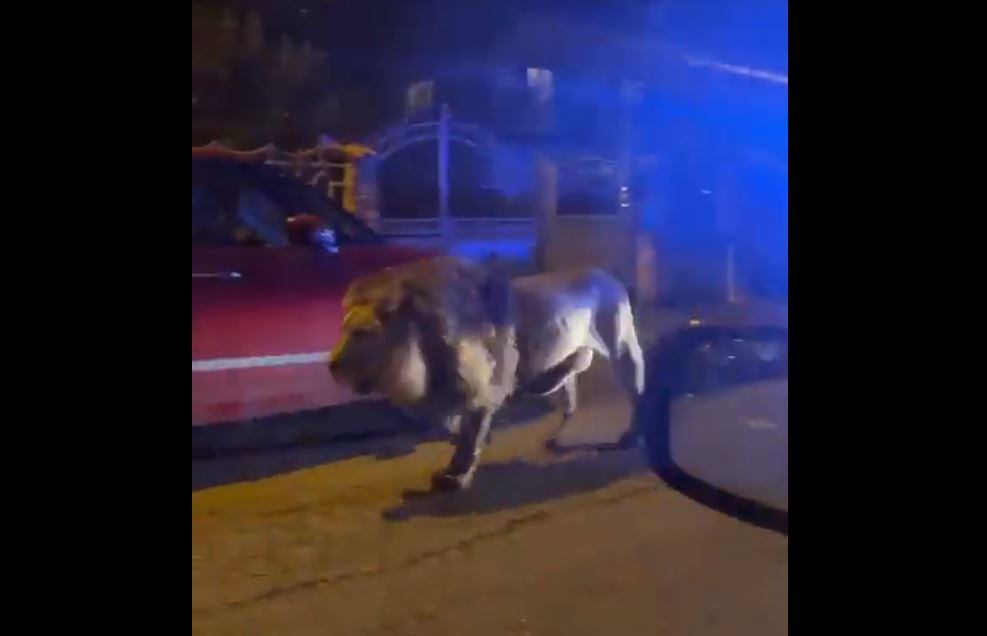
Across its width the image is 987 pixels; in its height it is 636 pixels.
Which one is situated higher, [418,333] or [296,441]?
[418,333]

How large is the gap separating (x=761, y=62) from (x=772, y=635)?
708 mm

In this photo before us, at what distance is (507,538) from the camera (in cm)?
121

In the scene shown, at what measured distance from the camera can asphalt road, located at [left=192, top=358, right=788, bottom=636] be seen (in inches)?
45.2

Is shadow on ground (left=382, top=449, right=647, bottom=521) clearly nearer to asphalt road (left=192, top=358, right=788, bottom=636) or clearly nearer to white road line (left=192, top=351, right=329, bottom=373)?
asphalt road (left=192, top=358, right=788, bottom=636)

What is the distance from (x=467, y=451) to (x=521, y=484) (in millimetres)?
76

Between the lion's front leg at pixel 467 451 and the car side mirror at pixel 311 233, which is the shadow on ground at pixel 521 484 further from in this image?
the car side mirror at pixel 311 233

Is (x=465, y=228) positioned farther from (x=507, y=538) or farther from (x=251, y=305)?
(x=507, y=538)

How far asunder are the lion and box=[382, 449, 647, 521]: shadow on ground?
0.06 ft

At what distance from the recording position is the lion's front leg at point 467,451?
1200 mm

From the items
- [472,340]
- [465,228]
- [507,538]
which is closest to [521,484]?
[507,538]

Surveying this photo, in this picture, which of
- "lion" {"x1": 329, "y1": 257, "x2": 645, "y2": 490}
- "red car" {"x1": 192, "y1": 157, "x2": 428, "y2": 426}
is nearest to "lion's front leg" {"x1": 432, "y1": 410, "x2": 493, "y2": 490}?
"lion" {"x1": 329, "y1": 257, "x2": 645, "y2": 490}

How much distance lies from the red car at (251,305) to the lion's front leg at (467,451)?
16 centimetres
